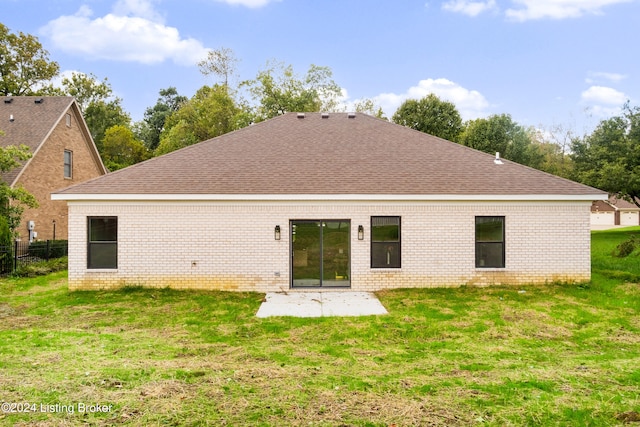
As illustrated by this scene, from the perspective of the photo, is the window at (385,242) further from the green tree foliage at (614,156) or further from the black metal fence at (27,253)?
the green tree foliage at (614,156)

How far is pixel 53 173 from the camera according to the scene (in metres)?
21.2

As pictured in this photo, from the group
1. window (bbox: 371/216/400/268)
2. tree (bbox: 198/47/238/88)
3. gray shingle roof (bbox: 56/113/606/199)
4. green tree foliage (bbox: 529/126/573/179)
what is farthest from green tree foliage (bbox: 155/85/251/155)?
green tree foliage (bbox: 529/126/573/179)

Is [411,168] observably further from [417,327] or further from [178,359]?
[178,359]

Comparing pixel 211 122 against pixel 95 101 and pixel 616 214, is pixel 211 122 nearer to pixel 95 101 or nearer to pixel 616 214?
pixel 95 101

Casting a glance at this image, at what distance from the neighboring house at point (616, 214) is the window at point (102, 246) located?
60992 millimetres

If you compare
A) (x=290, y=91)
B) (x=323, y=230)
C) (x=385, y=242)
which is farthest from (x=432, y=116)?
(x=323, y=230)

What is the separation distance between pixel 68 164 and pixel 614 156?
39.0 m

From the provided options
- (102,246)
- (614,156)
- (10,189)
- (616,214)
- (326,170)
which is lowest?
(102,246)

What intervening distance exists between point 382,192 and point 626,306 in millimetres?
6337

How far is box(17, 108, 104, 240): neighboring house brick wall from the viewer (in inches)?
774

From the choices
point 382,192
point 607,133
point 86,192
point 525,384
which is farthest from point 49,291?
point 607,133

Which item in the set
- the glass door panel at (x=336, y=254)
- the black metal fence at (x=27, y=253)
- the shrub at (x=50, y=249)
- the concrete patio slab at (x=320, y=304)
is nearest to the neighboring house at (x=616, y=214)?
the glass door panel at (x=336, y=254)

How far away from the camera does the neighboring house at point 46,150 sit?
19.7 meters

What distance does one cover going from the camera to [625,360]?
19.5 feet
